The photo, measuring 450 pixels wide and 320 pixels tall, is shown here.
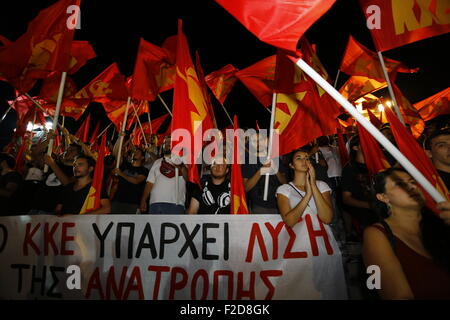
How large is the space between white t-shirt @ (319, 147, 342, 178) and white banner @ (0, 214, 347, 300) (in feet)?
7.59

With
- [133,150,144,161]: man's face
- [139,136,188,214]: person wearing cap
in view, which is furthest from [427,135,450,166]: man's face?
[133,150,144,161]: man's face

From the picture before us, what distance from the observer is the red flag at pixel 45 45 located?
4.29 m

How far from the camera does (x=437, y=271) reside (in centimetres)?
183

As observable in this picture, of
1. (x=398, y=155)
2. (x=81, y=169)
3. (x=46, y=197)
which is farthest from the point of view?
(x=46, y=197)

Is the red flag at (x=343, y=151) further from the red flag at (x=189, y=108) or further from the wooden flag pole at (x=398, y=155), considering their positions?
the wooden flag pole at (x=398, y=155)

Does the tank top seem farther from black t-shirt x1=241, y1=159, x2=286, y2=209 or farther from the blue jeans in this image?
the blue jeans

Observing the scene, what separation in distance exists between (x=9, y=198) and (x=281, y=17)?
437 centimetres

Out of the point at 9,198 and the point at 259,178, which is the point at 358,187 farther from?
the point at 9,198

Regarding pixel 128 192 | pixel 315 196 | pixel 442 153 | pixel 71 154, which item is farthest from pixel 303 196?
pixel 71 154

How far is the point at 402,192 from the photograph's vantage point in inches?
84.0

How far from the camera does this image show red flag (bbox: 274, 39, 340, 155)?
133 inches

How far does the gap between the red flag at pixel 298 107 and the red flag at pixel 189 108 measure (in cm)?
96
